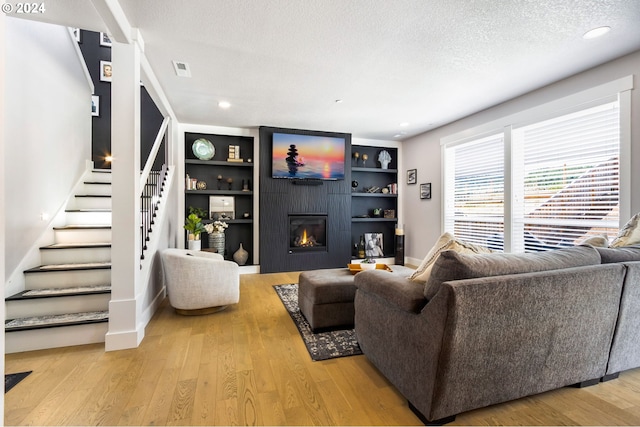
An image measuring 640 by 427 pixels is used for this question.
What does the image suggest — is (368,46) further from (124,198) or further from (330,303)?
(124,198)

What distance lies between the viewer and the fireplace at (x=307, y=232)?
509cm

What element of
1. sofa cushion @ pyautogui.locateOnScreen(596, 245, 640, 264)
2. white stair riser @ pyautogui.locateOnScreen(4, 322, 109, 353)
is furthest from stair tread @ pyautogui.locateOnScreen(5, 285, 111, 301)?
sofa cushion @ pyautogui.locateOnScreen(596, 245, 640, 264)

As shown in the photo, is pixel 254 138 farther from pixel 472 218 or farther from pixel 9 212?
pixel 472 218

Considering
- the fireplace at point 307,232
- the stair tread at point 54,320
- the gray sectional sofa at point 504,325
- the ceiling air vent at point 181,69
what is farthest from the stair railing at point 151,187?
the gray sectional sofa at point 504,325

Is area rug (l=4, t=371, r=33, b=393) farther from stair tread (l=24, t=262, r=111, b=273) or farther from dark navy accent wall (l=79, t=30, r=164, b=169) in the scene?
dark navy accent wall (l=79, t=30, r=164, b=169)

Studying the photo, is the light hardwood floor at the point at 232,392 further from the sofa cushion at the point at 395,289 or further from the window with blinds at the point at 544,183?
the window with blinds at the point at 544,183

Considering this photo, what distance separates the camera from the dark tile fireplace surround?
4.83 metres

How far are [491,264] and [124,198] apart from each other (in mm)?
2641

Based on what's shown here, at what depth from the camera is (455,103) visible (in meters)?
3.72

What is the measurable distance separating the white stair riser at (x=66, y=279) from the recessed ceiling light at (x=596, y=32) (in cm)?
469

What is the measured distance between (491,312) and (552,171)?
280cm

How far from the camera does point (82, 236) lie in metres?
3.00

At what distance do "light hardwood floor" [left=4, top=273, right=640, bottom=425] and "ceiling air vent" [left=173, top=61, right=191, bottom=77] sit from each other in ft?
8.52

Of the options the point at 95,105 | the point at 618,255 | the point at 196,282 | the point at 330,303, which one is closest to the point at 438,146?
the point at 618,255
